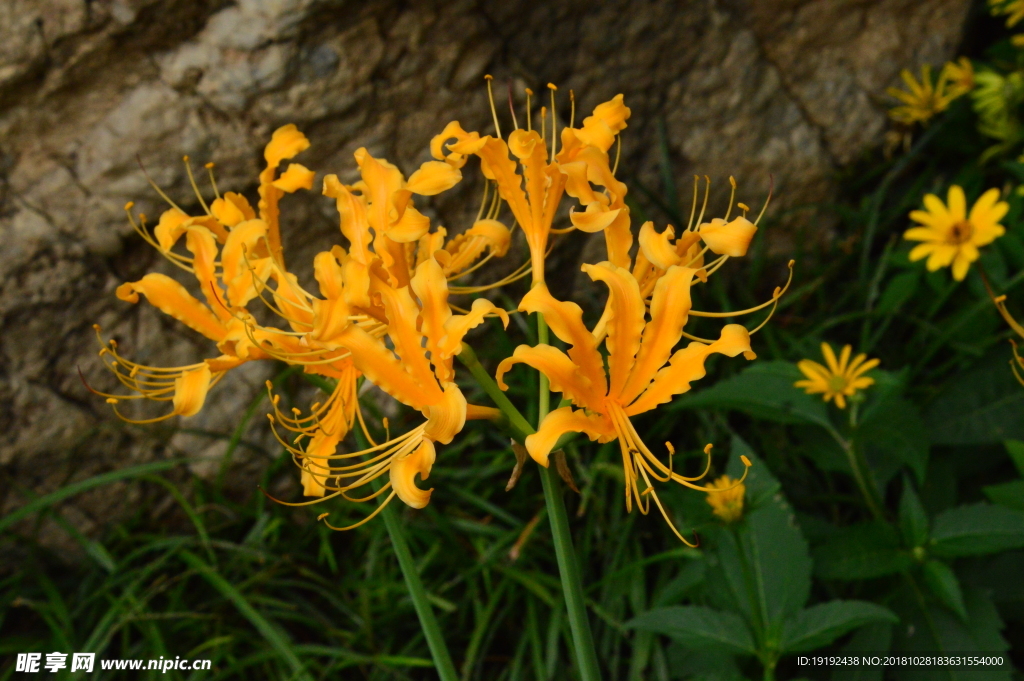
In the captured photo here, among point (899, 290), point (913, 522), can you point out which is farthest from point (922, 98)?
point (913, 522)

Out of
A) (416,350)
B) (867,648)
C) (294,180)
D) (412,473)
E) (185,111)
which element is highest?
(185,111)

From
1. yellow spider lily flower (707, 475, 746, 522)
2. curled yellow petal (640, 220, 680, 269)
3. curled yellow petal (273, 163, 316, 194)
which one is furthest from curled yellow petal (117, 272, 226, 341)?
yellow spider lily flower (707, 475, 746, 522)

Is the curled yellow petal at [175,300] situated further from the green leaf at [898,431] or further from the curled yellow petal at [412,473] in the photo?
the green leaf at [898,431]

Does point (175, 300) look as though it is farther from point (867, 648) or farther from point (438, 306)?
point (867, 648)

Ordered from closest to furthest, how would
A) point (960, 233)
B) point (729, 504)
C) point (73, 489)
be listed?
point (729, 504), point (960, 233), point (73, 489)

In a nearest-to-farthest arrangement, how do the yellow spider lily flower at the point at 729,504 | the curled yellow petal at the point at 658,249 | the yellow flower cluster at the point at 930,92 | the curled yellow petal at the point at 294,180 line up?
the curled yellow petal at the point at 658,249 → the curled yellow petal at the point at 294,180 → the yellow spider lily flower at the point at 729,504 → the yellow flower cluster at the point at 930,92

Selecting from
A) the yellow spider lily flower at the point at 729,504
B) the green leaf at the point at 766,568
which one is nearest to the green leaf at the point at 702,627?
the green leaf at the point at 766,568
